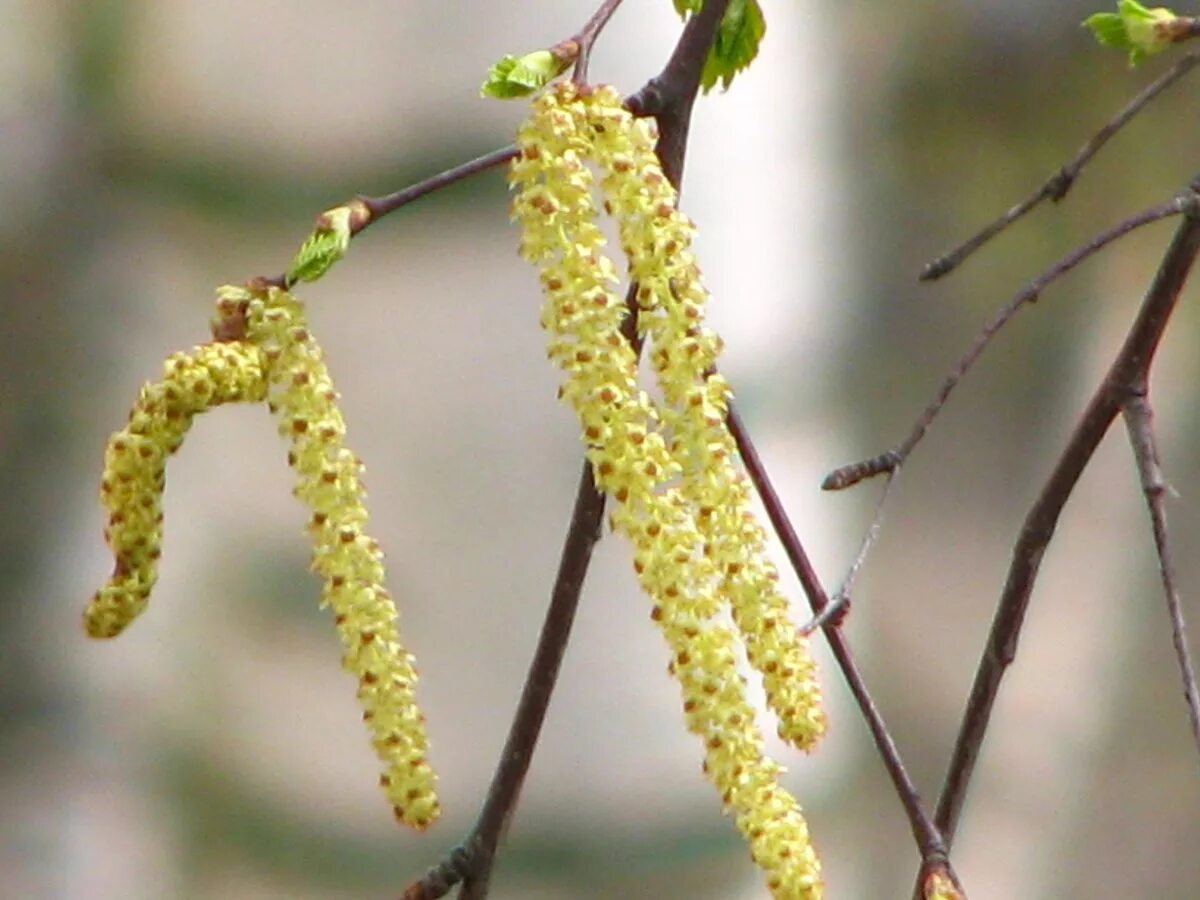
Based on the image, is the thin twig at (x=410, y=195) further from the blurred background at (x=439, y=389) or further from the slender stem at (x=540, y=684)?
the blurred background at (x=439, y=389)

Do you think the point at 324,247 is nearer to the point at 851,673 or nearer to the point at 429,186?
the point at 429,186

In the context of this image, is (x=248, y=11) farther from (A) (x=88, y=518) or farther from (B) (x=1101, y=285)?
(B) (x=1101, y=285)

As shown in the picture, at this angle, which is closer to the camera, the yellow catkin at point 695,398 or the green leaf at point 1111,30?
the yellow catkin at point 695,398

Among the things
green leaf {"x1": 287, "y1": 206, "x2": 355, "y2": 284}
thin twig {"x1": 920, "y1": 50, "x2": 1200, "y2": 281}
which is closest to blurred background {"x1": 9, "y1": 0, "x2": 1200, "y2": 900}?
thin twig {"x1": 920, "y1": 50, "x2": 1200, "y2": 281}

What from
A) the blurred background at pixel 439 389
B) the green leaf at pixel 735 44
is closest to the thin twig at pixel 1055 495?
the green leaf at pixel 735 44

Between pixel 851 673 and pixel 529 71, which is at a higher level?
pixel 529 71

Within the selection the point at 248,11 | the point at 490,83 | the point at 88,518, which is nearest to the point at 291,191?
the point at 248,11

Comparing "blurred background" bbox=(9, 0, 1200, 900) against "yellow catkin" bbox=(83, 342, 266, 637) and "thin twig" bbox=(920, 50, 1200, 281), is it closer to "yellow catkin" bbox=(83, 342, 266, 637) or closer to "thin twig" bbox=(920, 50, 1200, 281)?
"thin twig" bbox=(920, 50, 1200, 281)

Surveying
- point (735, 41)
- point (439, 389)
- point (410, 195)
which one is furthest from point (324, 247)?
point (439, 389)
